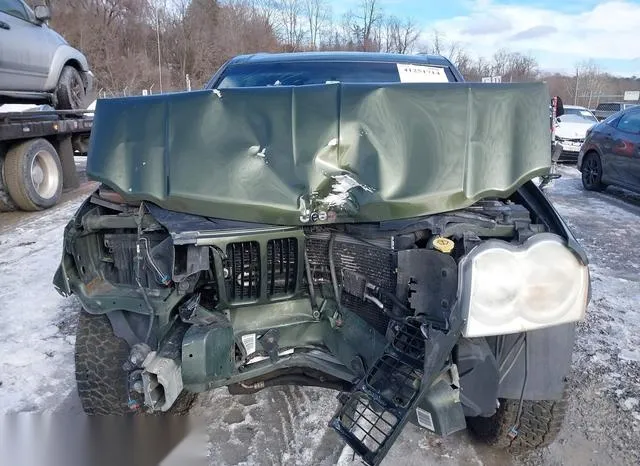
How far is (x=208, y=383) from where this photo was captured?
2051 millimetres

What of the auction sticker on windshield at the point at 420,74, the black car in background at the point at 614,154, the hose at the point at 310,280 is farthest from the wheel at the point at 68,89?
the black car in background at the point at 614,154

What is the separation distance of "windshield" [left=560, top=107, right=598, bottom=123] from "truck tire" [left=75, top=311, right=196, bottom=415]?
1341 cm

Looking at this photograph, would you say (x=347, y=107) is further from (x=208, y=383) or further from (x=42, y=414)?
(x=42, y=414)

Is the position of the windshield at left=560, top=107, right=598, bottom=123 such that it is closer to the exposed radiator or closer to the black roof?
the black roof

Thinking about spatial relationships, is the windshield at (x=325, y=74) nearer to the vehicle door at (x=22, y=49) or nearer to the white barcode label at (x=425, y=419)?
the white barcode label at (x=425, y=419)

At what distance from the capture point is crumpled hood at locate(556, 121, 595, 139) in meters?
12.5

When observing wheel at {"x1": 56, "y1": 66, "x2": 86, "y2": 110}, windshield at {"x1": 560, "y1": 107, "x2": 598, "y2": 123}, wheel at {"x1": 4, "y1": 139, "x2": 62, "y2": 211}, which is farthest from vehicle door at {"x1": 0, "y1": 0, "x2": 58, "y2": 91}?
windshield at {"x1": 560, "y1": 107, "x2": 598, "y2": 123}

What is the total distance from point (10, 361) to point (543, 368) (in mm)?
3068

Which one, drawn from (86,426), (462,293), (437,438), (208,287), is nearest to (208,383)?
(208,287)

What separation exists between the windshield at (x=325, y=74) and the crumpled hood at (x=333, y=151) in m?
1.43

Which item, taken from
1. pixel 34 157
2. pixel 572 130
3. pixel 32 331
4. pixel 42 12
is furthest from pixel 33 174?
pixel 572 130

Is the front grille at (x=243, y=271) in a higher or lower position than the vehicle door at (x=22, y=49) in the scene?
lower

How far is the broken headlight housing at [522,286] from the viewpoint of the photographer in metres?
1.77

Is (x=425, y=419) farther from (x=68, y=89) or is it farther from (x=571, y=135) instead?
(x=571, y=135)
